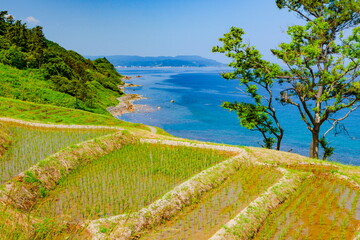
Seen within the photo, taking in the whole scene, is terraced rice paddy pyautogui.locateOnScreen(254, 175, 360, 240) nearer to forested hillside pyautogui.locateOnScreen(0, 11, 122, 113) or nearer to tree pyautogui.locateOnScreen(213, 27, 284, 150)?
tree pyautogui.locateOnScreen(213, 27, 284, 150)

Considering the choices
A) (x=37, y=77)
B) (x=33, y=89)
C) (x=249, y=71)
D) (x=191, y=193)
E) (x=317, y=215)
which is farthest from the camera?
(x=37, y=77)

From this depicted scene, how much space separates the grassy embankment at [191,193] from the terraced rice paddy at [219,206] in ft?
0.14

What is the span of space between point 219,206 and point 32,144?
1502cm

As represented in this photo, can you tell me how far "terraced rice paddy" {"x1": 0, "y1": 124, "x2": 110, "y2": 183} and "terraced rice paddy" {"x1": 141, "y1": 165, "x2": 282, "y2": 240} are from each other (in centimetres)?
952

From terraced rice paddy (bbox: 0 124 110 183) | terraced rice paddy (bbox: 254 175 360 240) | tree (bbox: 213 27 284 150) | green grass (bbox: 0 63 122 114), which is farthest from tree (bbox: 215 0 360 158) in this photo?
green grass (bbox: 0 63 122 114)

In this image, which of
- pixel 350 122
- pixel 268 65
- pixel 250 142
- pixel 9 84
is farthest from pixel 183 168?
pixel 350 122

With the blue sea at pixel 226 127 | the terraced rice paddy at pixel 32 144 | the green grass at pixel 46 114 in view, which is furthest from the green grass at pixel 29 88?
the terraced rice paddy at pixel 32 144

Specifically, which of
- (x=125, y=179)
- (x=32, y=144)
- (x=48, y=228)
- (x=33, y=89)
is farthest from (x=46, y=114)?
(x=48, y=228)

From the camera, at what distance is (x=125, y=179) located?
15008mm

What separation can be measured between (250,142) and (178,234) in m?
52.9

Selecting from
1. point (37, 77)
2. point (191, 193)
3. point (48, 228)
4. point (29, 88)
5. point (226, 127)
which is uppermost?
point (37, 77)

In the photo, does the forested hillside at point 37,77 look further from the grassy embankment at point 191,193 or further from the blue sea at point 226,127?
the grassy embankment at point 191,193

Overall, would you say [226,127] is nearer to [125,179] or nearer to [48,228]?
[125,179]

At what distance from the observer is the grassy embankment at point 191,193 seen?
10516 millimetres
